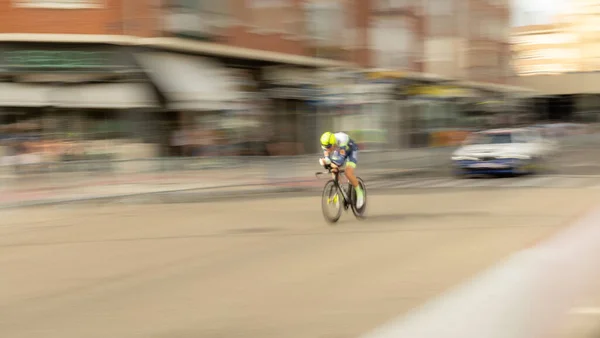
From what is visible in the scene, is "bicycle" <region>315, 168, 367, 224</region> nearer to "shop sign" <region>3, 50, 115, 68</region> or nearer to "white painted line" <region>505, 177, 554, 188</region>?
"white painted line" <region>505, 177, 554, 188</region>

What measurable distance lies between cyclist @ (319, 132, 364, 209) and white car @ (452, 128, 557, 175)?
1023 cm

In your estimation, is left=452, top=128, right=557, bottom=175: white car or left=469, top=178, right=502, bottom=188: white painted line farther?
left=452, top=128, right=557, bottom=175: white car

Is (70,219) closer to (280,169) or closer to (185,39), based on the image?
(280,169)

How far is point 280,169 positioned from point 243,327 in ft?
46.8

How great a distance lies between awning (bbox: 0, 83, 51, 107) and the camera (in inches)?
917

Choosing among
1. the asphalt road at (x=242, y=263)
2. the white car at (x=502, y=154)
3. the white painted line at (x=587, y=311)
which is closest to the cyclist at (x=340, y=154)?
the asphalt road at (x=242, y=263)

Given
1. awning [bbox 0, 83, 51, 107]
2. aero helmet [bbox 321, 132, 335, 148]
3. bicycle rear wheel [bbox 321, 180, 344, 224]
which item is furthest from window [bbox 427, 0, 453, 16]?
aero helmet [bbox 321, 132, 335, 148]

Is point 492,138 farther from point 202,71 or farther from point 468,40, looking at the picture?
point 468,40

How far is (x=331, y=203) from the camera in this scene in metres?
12.3

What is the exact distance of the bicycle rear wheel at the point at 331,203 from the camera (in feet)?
39.8

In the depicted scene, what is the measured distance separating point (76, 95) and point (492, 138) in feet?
40.8

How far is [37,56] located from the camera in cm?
2373

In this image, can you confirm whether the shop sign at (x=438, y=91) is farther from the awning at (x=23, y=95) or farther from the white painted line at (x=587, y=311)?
the white painted line at (x=587, y=311)

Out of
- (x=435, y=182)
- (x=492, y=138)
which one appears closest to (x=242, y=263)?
(x=435, y=182)
